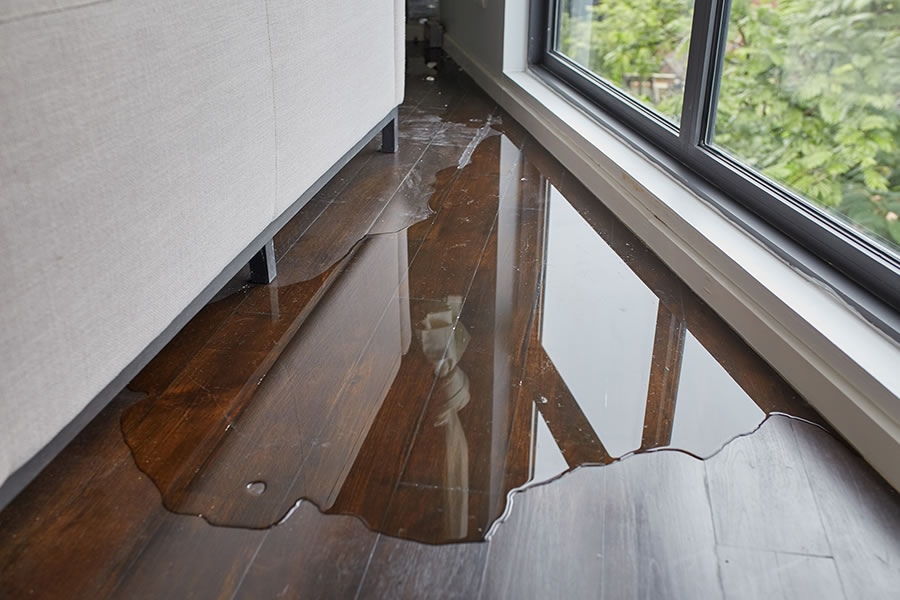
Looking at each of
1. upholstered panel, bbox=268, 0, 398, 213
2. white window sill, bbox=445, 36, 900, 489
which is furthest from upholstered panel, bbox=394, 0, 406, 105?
white window sill, bbox=445, 36, 900, 489

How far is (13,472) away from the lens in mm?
954

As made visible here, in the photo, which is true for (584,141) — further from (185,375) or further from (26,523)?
(26,523)

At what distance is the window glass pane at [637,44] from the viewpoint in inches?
81.8

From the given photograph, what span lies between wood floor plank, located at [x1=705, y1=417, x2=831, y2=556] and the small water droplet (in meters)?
0.61

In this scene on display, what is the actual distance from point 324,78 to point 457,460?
993 millimetres

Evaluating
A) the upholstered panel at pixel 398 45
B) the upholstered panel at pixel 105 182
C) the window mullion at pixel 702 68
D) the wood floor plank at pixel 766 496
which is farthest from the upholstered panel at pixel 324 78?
the wood floor plank at pixel 766 496

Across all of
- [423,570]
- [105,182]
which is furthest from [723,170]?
[105,182]

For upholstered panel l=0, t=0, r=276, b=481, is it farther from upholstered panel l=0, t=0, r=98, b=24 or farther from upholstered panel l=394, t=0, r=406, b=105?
upholstered panel l=394, t=0, r=406, b=105

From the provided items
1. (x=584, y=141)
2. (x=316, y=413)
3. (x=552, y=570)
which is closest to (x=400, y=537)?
(x=552, y=570)

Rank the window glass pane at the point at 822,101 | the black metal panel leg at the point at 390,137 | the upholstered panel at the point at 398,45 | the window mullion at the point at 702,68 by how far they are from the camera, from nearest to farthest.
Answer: the window glass pane at the point at 822,101 < the window mullion at the point at 702,68 < the upholstered panel at the point at 398,45 < the black metal panel leg at the point at 390,137

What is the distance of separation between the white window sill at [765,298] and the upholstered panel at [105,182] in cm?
91

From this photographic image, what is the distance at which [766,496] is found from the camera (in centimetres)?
113

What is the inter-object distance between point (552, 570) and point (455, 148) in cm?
178

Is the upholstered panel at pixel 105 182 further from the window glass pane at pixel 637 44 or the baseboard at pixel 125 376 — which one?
the window glass pane at pixel 637 44
